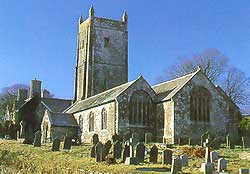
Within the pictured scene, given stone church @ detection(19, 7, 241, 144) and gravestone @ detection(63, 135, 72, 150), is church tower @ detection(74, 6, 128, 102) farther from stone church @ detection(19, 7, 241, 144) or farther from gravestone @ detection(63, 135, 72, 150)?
gravestone @ detection(63, 135, 72, 150)

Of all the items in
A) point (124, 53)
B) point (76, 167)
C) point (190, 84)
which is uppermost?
point (124, 53)

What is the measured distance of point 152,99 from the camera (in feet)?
119

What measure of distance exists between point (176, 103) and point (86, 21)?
3017 cm

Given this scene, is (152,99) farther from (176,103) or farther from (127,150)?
(127,150)

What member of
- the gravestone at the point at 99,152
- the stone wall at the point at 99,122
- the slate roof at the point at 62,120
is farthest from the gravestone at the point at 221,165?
the slate roof at the point at 62,120

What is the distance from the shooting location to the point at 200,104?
113ft

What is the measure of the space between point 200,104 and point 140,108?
5.24 metres

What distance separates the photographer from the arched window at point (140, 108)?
35.4 meters

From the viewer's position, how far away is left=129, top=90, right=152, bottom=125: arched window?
35.4 metres

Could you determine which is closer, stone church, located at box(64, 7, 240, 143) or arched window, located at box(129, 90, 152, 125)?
stone church, located at box(64, 7, 240, 143)

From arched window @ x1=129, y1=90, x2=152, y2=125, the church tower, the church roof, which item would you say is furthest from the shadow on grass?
the church tower

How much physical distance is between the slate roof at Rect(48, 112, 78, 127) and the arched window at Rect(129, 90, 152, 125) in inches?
430

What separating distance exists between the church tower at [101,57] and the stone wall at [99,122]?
33.6 feet

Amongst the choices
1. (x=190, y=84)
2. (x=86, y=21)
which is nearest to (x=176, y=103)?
Answer: (x=190, y=84)
